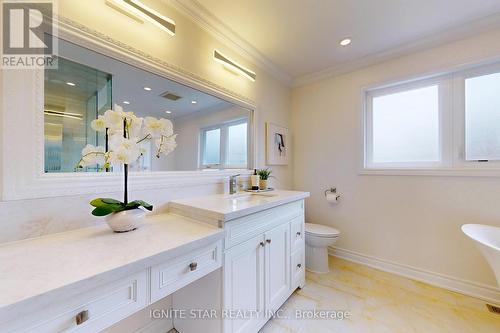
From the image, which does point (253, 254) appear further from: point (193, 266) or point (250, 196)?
point (250, 196)

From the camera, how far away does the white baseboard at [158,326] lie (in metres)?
1.27

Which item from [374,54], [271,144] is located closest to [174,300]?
[271,144]

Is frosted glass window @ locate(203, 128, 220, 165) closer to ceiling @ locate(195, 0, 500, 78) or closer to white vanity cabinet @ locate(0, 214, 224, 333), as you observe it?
white vanity cabinet @ locate(0, 214, 224, 333)

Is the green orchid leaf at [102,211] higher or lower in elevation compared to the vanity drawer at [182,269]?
higher

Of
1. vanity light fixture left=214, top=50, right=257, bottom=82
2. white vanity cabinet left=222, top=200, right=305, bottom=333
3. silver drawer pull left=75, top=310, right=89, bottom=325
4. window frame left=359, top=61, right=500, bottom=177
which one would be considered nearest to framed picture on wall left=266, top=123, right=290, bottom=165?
vanity light fixture left=214, top=50, right=257, bottom=82

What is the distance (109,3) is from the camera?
3.66 ft

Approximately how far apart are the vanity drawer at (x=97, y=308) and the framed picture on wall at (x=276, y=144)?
1.84 meters

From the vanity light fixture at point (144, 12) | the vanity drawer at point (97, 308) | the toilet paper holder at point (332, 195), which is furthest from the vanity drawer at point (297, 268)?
the vanity light fixture at point (144, 12)

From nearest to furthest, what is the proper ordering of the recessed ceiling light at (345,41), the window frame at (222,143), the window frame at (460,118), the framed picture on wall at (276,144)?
the window frame at (222,143) → the window frame at (460,118) → the recessed ceiling light at (345,41) → the framed picture on wall at (276,144)

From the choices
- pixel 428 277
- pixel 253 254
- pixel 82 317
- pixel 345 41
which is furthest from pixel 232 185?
pixel 428 277

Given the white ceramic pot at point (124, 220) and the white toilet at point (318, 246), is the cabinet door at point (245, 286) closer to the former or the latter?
the white ceramic pot at point (124, 220)

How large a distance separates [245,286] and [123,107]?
52.6 inches

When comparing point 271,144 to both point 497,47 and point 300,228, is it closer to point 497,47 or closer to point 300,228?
point 300,228

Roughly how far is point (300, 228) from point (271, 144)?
42.2 inches
